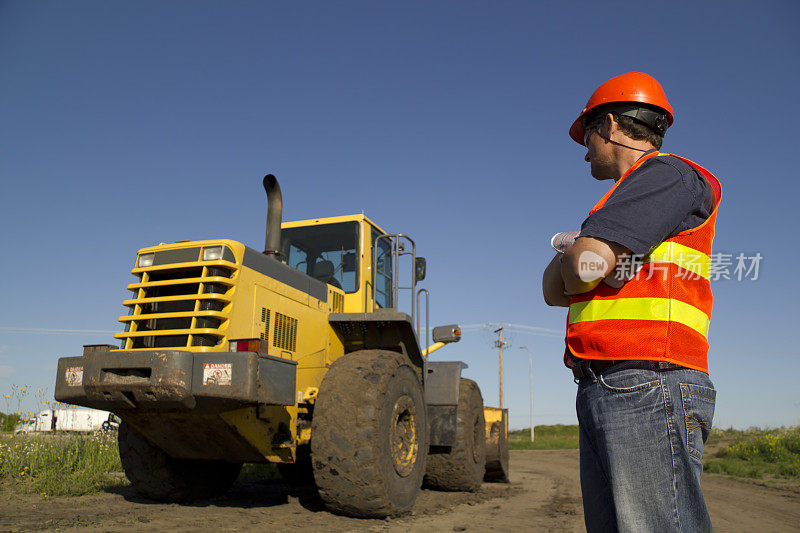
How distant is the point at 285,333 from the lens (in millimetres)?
6445

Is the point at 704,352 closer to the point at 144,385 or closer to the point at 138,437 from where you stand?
the point at 144,385

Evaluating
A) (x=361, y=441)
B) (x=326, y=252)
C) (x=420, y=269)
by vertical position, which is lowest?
(x=361, y=441)

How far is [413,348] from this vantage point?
7.43 meters

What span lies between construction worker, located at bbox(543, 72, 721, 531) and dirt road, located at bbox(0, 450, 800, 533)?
3.99 meters

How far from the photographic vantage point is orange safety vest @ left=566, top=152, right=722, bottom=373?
1.80 meters

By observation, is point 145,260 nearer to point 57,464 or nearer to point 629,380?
point 57,464

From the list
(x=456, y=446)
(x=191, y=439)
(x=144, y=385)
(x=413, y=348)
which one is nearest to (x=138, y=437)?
(x=191, y=439)

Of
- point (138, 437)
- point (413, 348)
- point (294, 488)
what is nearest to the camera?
point (138, 437)

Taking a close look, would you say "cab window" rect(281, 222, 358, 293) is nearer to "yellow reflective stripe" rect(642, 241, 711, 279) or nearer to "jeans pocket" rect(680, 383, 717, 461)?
"yellow reflective stripe" rect(642, 241, 711, 279)

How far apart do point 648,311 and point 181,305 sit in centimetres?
486

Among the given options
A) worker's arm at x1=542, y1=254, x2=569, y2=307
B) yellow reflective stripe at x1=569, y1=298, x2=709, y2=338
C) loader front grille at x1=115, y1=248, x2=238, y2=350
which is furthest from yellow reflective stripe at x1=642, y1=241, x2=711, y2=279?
loader front grille at x1=115, y1=248, x2=238, y2=350

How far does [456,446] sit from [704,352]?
7.08 m

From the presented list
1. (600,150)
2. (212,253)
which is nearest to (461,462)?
(212,253)

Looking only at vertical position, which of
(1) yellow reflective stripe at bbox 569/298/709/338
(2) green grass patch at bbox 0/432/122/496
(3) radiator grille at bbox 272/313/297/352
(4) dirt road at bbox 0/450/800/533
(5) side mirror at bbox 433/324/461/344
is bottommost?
(4) dirt road at bbox 0/450/800/533
